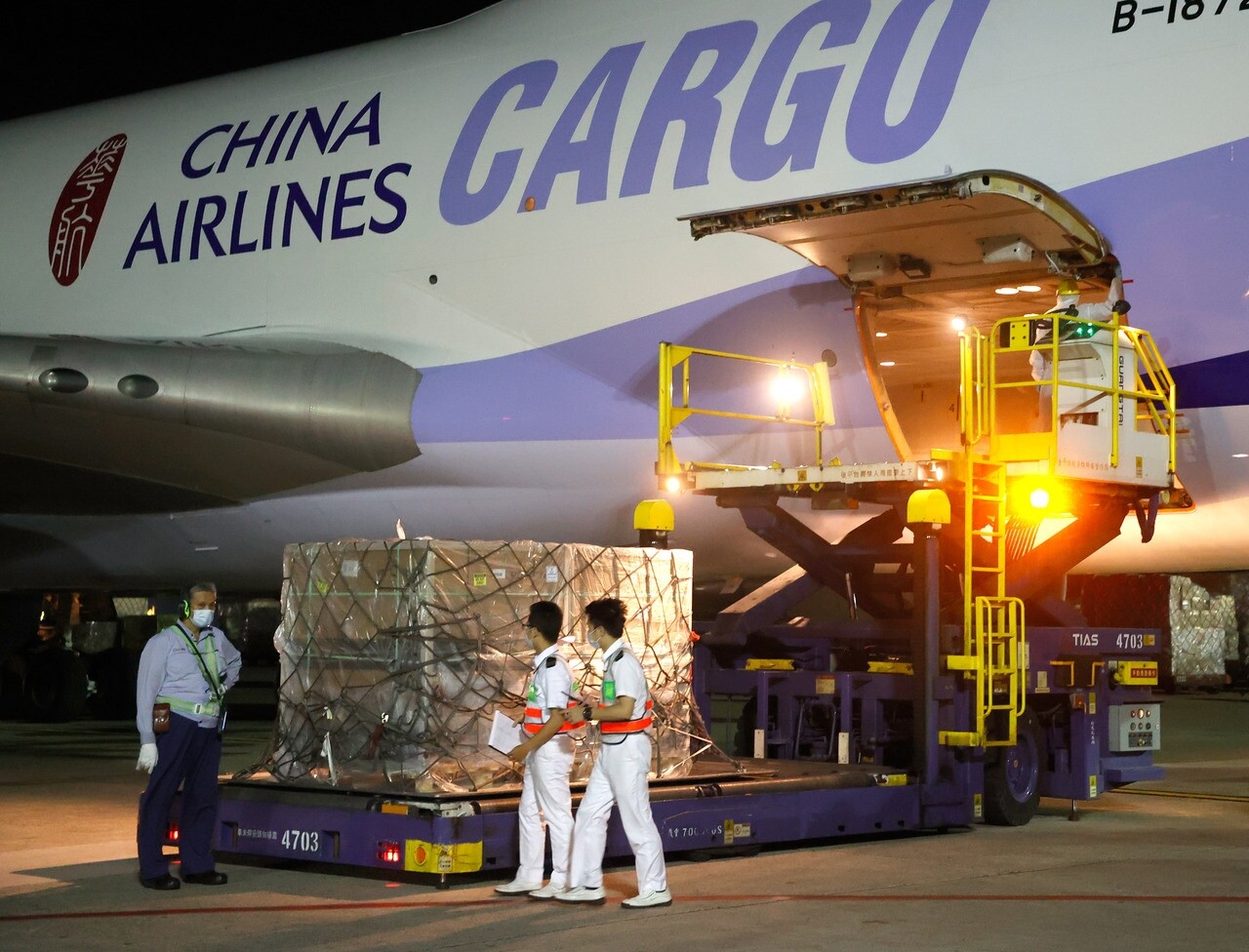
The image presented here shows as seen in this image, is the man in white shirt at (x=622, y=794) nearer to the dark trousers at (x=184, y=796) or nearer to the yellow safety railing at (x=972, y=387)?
the dark trousers at (x=184, y=796)

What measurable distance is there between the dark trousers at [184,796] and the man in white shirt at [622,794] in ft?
5.79

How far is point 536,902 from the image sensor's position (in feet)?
23.3

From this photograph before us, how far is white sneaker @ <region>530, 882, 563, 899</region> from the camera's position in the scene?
7.09 m

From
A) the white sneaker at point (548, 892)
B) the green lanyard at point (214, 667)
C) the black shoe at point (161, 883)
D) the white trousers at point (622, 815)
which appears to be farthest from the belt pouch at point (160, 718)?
the white trousers at point (622, 815)

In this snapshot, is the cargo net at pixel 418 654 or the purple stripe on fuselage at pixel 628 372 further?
the purple stripe on fuselage at pixel 628 372

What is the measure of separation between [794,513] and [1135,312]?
2799mm

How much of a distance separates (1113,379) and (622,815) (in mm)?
3758

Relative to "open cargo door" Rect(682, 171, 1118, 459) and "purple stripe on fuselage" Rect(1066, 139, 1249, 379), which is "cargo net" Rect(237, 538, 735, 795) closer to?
"open cargo door" Rect(682, 171, 1118, 459)

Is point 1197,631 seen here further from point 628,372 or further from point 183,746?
point 183,746

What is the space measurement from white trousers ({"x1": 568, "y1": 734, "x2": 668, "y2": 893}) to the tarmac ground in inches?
6.3

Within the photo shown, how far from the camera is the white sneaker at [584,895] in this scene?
7016 millimetres

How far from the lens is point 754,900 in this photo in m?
7.12

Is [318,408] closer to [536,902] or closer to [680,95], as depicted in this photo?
[680,95]

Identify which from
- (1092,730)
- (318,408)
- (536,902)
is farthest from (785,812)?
(318,408)
